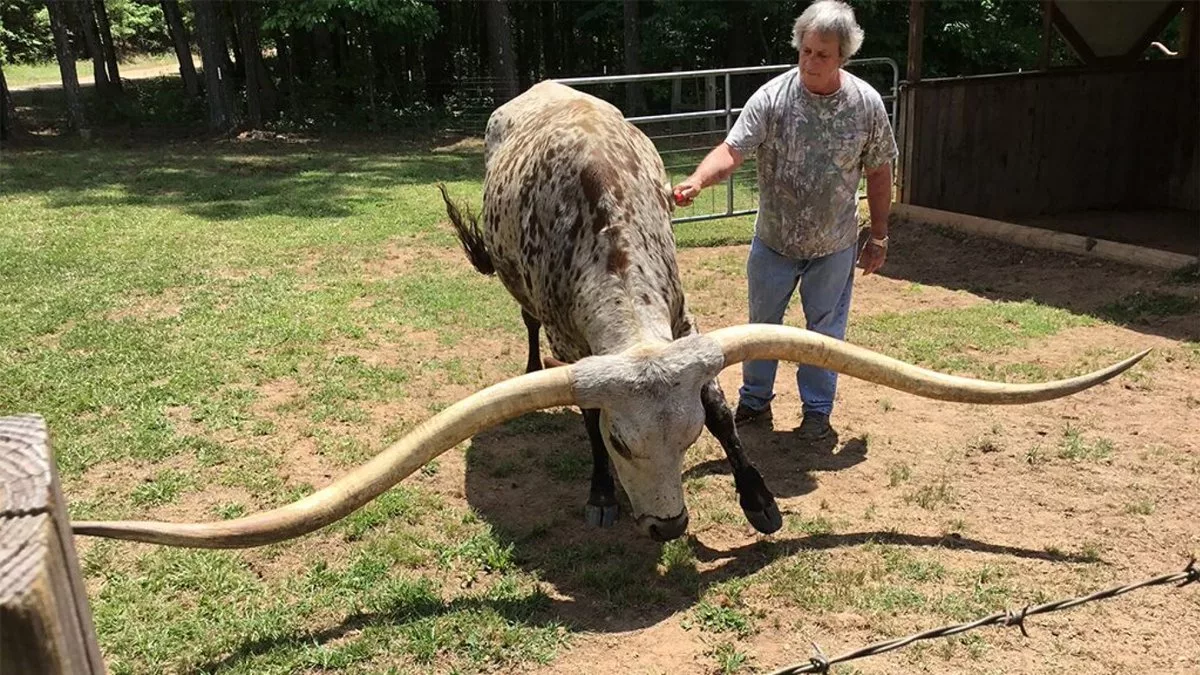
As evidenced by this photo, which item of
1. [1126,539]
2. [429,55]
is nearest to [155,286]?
[1126,539]

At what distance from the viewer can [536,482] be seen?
4.91 m

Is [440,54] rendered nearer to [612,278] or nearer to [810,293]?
[810,293]

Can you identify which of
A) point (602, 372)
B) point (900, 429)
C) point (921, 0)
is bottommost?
point (900, 429)

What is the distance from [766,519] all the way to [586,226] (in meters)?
1.53

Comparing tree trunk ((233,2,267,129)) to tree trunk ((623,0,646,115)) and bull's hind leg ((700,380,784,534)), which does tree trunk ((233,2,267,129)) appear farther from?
bull's hind leg ((700,380,784,534))

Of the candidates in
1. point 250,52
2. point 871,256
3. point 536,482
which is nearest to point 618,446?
point 536,482

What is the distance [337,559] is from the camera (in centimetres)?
411

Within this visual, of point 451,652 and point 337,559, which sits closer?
point 451,652

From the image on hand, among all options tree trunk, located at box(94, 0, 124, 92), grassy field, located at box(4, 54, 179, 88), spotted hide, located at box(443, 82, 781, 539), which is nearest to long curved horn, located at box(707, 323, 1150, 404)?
spotted hide, located at box(443, 82, 781, 539)

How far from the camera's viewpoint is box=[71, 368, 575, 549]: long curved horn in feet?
9.66

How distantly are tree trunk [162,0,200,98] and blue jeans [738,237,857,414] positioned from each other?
64.7ft

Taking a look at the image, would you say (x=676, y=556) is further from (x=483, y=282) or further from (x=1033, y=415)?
(x=483, y=282)

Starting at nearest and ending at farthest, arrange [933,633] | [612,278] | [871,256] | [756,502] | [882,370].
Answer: [933,633]
[882,370]
[612,278]
[756,502]
[871,256]

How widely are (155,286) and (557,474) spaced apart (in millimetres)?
5057
